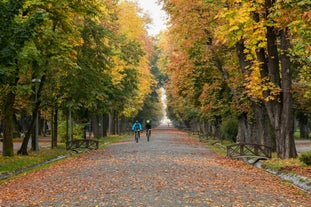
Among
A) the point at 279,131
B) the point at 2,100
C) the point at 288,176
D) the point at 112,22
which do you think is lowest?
the point at 288,176

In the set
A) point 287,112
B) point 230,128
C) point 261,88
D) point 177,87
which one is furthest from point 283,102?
point 230,128

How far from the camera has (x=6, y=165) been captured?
18.5 m

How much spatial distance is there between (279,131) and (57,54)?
11.0 meters

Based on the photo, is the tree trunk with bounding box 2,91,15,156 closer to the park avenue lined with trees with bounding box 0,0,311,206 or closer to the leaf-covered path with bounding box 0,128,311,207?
the park avenue lined with trees with bounding box 0,0,311,206

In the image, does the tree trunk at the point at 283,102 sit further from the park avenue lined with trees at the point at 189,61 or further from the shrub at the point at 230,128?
the shrub at the point at 230,128

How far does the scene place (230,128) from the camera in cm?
4194

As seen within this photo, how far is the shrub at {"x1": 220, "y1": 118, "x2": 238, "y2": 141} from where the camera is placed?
137 feet

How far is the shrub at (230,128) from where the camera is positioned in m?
41.8

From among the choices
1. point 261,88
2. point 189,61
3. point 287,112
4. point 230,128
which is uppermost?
point 189,61

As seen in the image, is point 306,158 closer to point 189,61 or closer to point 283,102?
point 283,102

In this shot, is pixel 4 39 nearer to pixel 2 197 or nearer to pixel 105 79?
pixel 2 197

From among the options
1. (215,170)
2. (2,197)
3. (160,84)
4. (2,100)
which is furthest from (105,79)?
(160,84)

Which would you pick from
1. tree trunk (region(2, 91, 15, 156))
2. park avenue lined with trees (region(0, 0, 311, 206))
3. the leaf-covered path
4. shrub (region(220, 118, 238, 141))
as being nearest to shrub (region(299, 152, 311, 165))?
the leaf-covered path

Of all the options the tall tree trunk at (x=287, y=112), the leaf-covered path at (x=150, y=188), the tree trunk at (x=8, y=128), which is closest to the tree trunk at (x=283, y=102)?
the tall tree trunk at (x=287, y=112)
